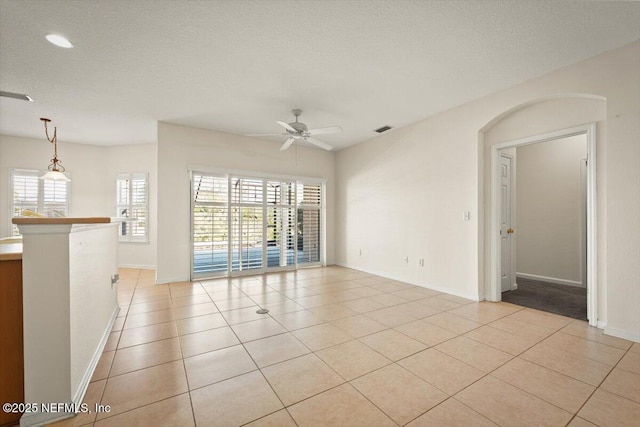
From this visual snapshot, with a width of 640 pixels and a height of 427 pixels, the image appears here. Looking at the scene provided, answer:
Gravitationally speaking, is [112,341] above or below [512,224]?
below

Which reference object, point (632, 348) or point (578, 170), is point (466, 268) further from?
point (578, 170)

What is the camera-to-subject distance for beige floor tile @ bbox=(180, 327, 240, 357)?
8.41 ft

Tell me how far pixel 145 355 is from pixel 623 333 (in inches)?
189

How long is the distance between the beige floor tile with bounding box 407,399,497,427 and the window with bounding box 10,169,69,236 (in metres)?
7.67

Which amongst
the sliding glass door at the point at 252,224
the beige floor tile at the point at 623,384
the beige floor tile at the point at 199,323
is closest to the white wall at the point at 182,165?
the sliding glass door at the point at 252,224

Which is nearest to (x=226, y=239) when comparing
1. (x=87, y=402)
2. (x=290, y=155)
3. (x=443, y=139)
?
(x=290, y=155)

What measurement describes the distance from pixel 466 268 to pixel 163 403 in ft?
13.7

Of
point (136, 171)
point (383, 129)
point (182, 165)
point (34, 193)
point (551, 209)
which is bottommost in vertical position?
point (551, 209)

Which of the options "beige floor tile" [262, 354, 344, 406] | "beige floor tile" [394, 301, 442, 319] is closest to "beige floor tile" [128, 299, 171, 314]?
"beige floor tile" [262, 354, 344, 406]

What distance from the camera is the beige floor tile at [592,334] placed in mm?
2666

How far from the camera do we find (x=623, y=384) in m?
2.03

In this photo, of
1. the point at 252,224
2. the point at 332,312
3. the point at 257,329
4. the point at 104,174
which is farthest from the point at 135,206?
the point at 332,312

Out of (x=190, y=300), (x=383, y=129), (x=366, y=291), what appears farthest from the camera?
(x=383, y=129)

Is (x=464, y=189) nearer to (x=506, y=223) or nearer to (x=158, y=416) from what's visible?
(x=506, y=223)
